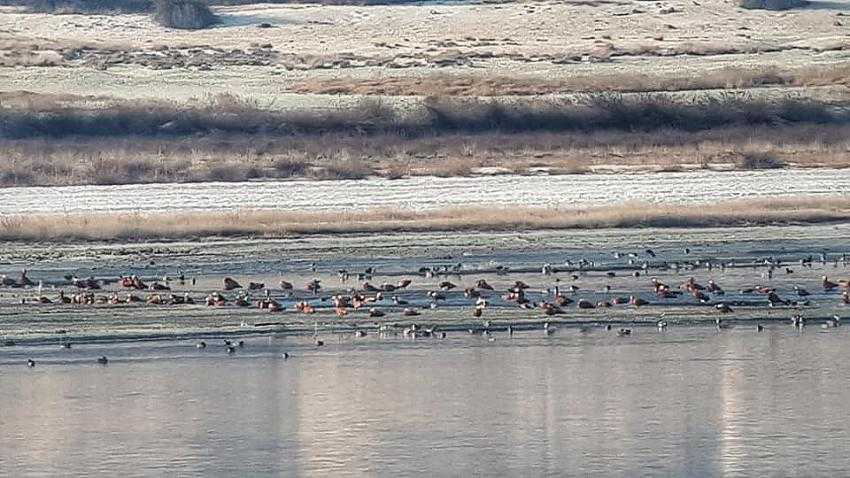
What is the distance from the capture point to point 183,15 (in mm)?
64625

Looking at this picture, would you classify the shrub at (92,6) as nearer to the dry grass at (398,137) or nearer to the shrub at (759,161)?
the dry grass at (398,137)

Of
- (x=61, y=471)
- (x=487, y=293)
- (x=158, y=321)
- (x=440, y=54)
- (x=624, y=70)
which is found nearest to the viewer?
(x=61, y=471)

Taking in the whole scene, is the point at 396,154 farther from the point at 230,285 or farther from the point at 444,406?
the point at 444,406

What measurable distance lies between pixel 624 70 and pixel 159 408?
34.6 m

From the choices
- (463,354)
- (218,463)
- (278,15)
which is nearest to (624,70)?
(278,15)

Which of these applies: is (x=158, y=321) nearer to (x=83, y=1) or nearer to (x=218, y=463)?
(x=218, y=463)

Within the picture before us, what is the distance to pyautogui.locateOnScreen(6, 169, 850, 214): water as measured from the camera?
2919 cm

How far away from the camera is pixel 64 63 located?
51094 mm

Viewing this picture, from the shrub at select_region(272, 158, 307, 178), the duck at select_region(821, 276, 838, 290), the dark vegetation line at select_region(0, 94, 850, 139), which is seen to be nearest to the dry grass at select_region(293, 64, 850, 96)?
the dark vegetation line at select_region(0, 94, 850, 139)

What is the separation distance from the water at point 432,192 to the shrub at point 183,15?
33279 millimetres

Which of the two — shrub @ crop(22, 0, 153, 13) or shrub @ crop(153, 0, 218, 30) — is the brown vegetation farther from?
shrub @ crop(22, 0, 153, 13)

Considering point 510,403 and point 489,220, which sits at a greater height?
point 489,220

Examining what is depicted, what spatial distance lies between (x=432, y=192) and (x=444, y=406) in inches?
587

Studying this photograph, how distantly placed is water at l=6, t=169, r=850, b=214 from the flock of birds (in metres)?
6.36
